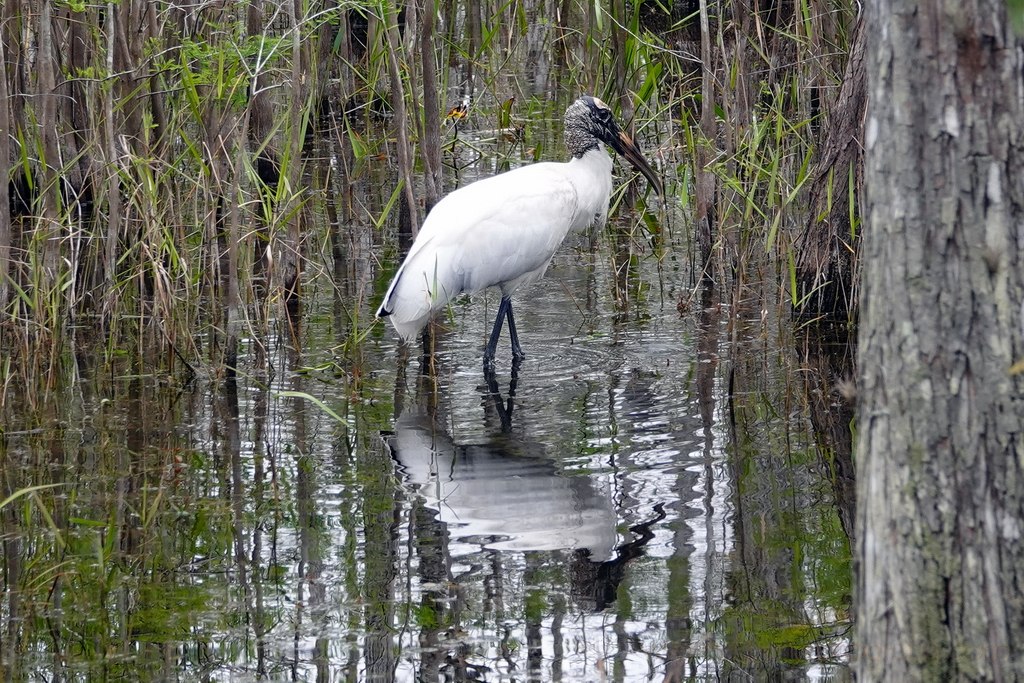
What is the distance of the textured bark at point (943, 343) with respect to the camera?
246 centimetres

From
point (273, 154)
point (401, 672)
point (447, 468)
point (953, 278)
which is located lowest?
point (401, 672)

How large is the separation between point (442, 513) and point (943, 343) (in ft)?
9.03

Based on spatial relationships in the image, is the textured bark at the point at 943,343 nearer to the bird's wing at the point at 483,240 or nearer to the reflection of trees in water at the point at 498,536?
the reflection of trees in water at the point at 498,536

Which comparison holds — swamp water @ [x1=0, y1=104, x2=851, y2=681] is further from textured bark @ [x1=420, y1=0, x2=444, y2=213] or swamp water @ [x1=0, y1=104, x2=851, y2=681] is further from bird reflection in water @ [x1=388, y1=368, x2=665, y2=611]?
Result: textured bark @ [x1=420, y1=0, x2=444, y2=213]

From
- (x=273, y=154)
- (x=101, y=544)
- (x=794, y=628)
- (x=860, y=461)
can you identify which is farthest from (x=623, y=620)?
(x=273, y=154)

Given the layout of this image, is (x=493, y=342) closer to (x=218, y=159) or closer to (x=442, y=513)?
(x=218, y=159)

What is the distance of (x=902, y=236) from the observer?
2541 millimetres

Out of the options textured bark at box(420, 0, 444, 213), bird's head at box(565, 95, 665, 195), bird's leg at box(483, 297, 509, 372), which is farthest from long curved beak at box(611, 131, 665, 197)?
bird's leg at box(483, 297, 509, 372)

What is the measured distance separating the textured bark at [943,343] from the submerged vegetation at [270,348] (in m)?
1.16

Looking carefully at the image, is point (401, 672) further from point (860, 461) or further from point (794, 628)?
point (860, 461)

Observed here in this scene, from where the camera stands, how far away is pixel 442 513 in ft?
16.5

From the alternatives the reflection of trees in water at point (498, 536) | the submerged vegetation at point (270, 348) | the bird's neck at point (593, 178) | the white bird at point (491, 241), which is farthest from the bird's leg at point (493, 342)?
the bird's neck at point (593, 178)

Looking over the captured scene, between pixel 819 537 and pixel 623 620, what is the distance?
0.89 metres

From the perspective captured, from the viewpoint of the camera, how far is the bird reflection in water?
4.57 metres
